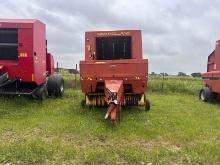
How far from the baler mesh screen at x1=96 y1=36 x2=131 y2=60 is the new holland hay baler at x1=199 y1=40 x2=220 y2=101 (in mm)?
4201

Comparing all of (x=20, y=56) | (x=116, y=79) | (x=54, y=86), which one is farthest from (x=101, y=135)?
(x=54, y=86)

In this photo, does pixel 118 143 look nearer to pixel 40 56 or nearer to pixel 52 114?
pixel 52 114

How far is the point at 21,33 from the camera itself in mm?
15781

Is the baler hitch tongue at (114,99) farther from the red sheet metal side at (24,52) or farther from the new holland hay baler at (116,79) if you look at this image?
the red sheet metal side at (24,52)


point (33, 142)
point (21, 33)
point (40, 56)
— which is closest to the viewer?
point (33, 142)

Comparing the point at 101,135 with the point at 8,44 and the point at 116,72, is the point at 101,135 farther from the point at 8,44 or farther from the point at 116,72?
the point at 8,44

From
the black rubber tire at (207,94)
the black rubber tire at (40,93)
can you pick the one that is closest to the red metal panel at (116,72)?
the black rubber tire at (40,93)

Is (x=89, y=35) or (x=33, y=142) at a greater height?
(x=89, y=35)

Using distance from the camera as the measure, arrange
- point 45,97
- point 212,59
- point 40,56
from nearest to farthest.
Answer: point 40,56 → point 45,97 → point 212,59

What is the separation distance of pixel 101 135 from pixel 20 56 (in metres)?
→ 5.40

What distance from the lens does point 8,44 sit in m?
16.1

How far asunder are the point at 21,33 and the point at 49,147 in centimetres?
668

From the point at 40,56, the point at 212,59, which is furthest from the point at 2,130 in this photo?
the point at 212,59

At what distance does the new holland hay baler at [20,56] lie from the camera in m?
15.8
